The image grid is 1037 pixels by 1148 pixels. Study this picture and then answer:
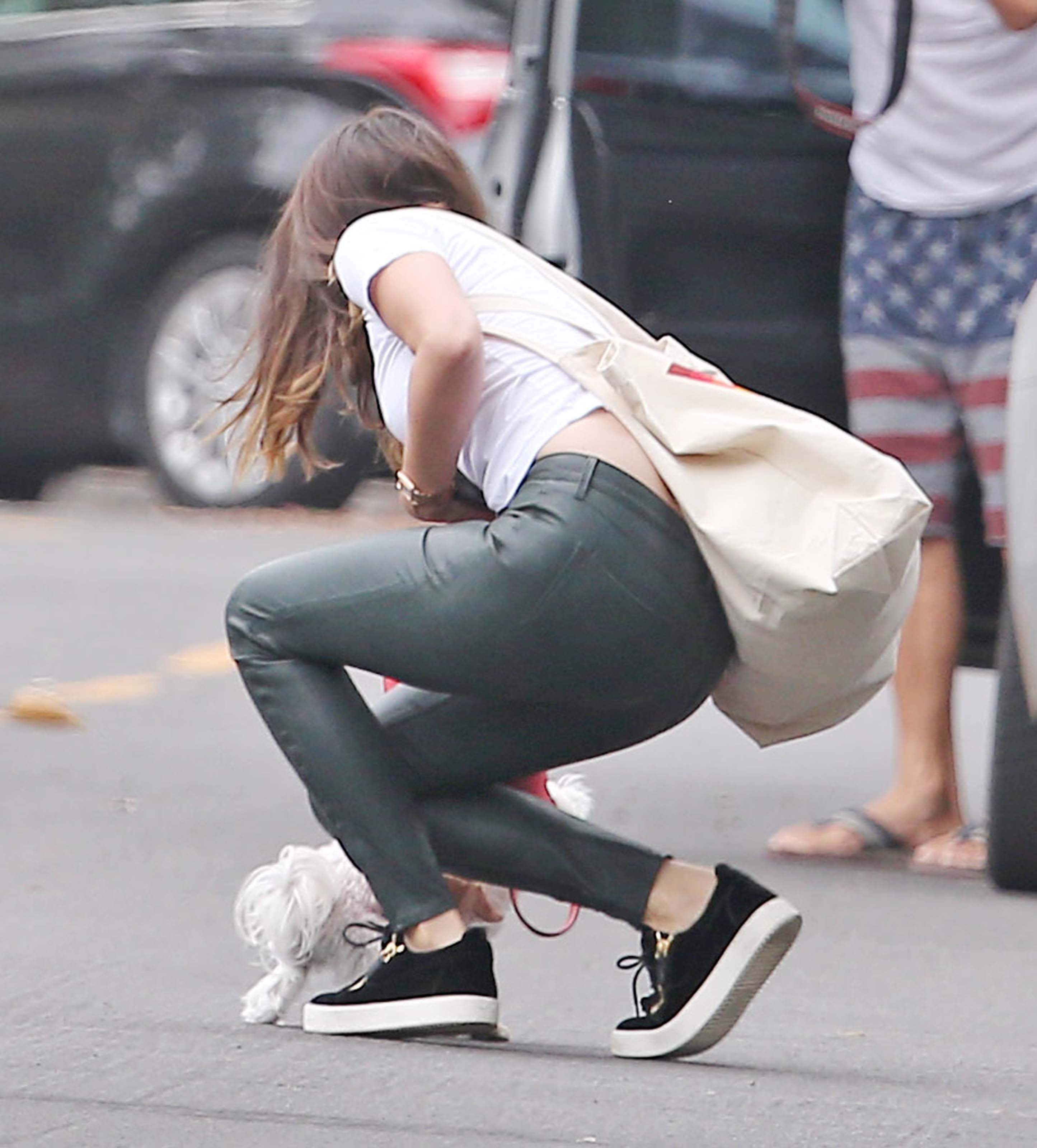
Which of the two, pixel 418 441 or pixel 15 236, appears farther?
pixel 15 236

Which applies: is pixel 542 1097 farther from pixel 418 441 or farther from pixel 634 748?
pixel 634 748

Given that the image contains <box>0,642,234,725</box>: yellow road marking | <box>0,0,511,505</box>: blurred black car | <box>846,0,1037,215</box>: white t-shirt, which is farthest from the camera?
<box>0,0,511,505</box>: blurred black car

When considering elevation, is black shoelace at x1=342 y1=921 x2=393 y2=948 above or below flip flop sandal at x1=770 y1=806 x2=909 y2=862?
above

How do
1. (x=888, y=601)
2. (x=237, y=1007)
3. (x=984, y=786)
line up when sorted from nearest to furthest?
(x=888, y=601)
(x=237, y=1007)
(x=984, y=786)

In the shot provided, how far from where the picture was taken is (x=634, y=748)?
6.98m

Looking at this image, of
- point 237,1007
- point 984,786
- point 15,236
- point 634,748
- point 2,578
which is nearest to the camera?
point 237,1007

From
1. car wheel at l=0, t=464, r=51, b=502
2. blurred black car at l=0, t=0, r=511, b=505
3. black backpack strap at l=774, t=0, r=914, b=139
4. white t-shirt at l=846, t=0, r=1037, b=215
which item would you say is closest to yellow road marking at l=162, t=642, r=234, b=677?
blurred black car at l=0, t=0, r=511, b=505

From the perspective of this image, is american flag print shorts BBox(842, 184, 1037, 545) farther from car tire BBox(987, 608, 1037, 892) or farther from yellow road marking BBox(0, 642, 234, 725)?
yellow road marking BBox(0, 642, 234, 725)

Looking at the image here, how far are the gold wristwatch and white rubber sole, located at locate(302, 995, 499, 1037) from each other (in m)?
0.61

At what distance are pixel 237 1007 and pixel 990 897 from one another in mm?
1528

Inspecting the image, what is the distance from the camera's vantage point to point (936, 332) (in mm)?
5223

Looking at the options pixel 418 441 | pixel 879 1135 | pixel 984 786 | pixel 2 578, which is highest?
pixel 418 441

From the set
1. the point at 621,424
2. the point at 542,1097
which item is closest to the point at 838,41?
the point at 621,424

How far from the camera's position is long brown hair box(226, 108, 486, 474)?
153 inches
